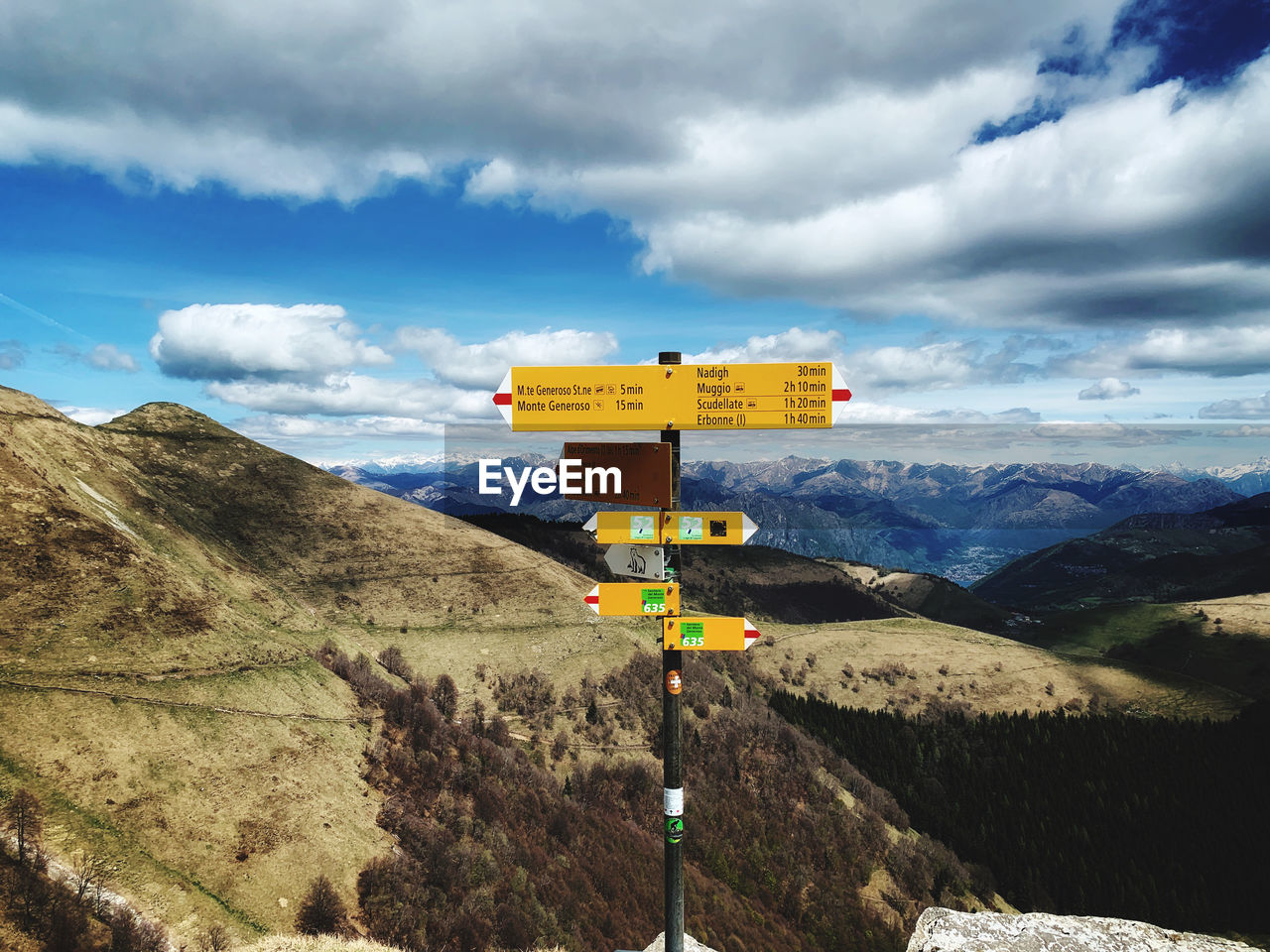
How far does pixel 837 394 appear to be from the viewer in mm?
8133

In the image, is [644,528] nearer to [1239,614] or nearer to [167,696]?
[167,696]

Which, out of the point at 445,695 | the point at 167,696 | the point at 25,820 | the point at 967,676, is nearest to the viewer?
the point at 25,820

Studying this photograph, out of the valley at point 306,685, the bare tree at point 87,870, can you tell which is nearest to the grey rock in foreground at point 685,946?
the valley at point 306,685

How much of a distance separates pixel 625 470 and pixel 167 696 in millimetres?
20016

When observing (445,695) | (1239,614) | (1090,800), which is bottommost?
(1090,800)

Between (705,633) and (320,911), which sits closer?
(705,633)

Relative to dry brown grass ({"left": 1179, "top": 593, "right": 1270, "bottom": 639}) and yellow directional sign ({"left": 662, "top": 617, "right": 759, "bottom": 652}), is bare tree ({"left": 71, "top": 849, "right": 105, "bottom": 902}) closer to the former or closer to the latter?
yellow directional sign ({"left": 662, "top": 617, "right": 759, "bottom": 652})

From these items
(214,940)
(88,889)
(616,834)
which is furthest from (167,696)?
(616,834)

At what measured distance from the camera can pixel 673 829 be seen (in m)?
8.19

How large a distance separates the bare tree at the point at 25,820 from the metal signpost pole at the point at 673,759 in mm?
12874

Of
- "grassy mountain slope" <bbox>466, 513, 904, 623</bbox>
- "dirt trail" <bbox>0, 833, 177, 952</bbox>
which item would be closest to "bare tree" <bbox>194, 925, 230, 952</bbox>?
"dirt trail" <bbox>0, 833, 177, 952</bbox>

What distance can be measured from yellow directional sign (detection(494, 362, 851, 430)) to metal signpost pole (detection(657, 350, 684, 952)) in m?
0.32

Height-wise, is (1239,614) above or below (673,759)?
below

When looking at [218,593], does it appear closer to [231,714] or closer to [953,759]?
[231,714]
